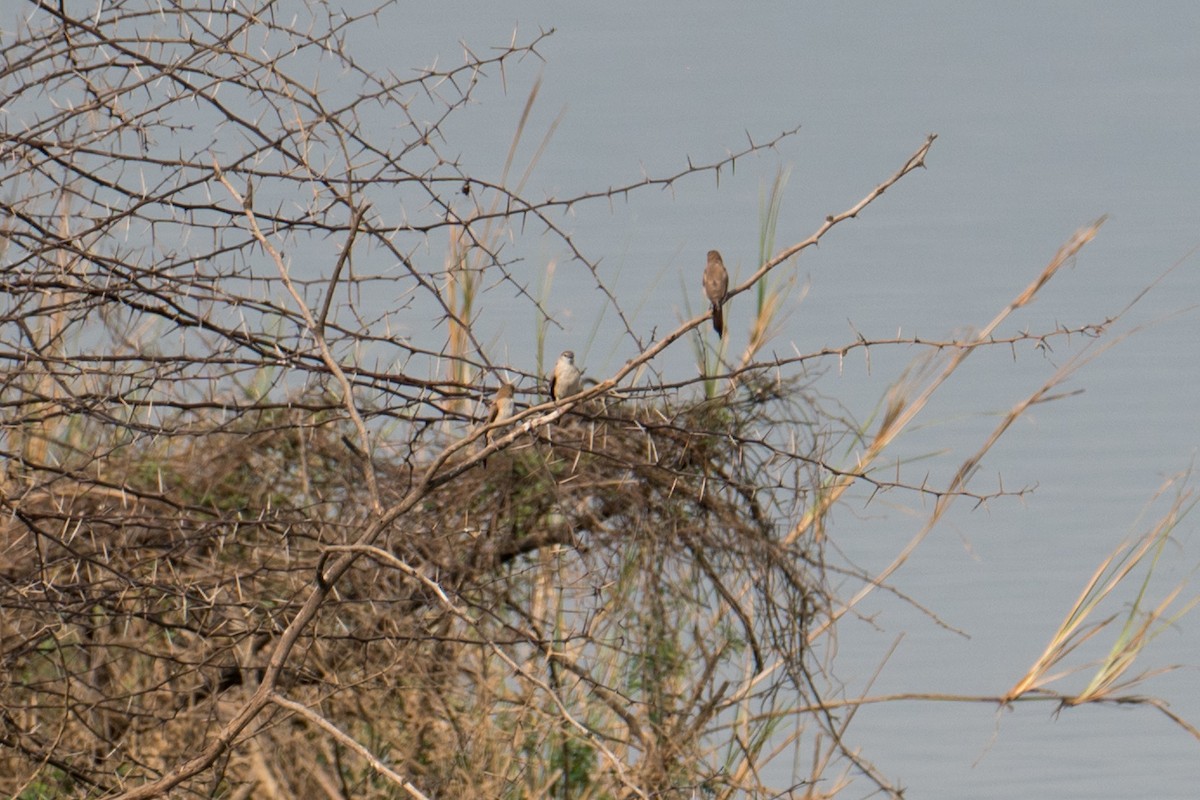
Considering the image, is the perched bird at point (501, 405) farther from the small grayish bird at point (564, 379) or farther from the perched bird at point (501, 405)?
the small grayish bird at point (564, 379)

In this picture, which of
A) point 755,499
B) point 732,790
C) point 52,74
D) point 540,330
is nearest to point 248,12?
point 52,74

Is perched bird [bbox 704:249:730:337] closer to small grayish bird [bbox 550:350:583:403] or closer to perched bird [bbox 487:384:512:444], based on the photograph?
small grayish bird [bbox 550:350:583:403]

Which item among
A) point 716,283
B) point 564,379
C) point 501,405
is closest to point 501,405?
point 501,405

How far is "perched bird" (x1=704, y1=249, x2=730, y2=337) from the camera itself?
192 inches

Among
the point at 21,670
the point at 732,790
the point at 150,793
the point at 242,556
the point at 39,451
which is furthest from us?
the point at 39,451

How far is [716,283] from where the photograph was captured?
5059 mm

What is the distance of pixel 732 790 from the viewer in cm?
457

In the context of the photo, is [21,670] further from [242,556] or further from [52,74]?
[52,74]

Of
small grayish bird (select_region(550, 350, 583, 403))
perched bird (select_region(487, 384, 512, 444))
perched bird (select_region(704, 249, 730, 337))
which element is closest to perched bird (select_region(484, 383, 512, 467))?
perched bird (select_region(487, 384, 512, 444))

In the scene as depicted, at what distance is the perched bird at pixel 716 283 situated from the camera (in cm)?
487

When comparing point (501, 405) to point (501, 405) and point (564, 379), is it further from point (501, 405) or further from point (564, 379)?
point (564, 379)

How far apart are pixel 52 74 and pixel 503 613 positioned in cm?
229

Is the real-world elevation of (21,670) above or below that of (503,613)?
below

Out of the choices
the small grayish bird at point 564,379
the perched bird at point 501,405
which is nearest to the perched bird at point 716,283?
the small grayish bird at point 564,379
